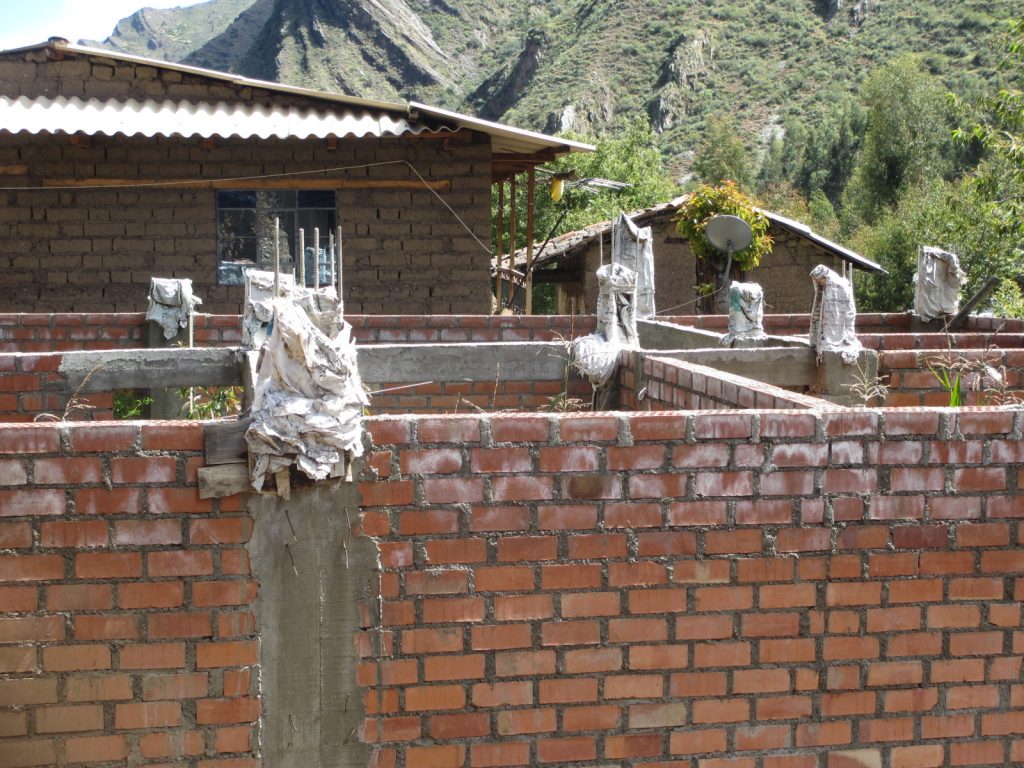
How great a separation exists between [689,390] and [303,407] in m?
2.40

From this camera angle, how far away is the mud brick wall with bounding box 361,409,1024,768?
11.6 feet

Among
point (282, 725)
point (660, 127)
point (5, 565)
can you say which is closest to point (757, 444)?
point (282, 725)

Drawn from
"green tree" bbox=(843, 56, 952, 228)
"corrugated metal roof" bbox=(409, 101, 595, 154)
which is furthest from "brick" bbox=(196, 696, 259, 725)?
"green tree" bbox=(843, 56, 952, 228)

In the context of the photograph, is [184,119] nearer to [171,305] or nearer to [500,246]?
[500,246]

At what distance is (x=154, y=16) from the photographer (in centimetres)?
9719

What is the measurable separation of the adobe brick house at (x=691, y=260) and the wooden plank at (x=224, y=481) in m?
19.0

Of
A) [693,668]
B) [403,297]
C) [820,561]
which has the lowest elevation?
[693,668]

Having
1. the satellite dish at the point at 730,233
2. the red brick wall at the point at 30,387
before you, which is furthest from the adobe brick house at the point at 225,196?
the red brick wall at the point at 30,387

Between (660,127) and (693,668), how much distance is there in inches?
1996

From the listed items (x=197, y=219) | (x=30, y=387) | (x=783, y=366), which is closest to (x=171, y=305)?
(x=30, y=387)

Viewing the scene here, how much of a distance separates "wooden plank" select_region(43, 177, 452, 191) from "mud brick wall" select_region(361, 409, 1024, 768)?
9806mm

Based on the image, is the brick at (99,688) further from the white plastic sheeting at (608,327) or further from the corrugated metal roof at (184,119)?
the corrugated metal roof at (184,119)

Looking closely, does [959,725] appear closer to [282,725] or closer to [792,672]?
[792,672]

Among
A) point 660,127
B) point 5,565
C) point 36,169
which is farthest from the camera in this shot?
point 660,127
